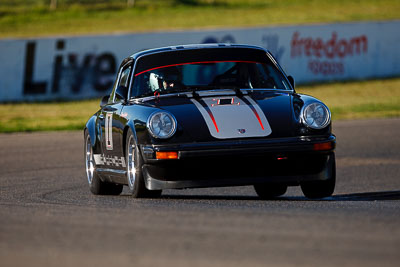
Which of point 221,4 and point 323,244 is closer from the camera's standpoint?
point 323,244

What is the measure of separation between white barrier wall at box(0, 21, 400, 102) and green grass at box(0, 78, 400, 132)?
1.34 feet

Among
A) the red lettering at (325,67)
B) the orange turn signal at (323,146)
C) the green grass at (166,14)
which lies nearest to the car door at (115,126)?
the orange turn signal at (323,146)

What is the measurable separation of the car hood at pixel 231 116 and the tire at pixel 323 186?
52cm

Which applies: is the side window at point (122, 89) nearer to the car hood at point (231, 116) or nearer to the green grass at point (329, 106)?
the car hood at point (231, 116)

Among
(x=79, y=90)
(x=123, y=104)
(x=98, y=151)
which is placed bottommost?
(x=79, y=90)

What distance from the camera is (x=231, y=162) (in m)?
7.02

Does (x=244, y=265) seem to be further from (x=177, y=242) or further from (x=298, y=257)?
(x=177, y=242)

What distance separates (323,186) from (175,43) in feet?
53.4

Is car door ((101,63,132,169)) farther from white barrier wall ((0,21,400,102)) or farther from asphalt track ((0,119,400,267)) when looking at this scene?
white barrier wall ((0,21,400,102))

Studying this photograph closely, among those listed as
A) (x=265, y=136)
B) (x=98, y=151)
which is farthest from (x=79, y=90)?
(x=265, y=136)

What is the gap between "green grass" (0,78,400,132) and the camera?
18809 mm

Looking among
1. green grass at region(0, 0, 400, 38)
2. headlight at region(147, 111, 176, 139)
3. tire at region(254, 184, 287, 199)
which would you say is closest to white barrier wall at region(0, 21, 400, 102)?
green grass at region(0, 0, 400, 38)

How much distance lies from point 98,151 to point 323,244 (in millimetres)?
4782

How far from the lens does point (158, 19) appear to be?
33938 mm
